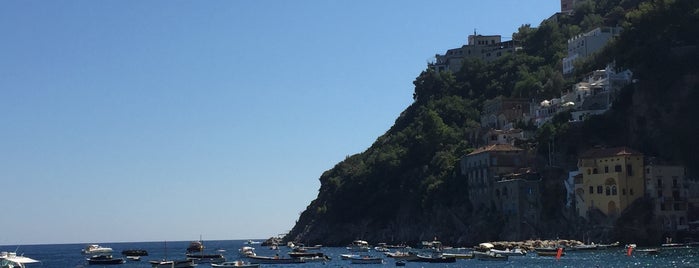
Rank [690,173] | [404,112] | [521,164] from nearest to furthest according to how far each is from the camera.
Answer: [690,173] < [521,164] < [404,112]

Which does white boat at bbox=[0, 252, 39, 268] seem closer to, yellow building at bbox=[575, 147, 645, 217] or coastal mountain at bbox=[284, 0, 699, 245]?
coastal mountain at bbox=[284, 0, 699, 245]

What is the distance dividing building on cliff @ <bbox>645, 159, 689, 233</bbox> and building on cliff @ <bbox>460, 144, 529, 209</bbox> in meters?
20.3

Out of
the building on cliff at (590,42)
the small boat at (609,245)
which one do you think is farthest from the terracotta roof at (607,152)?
the building on cliff at (590,42)

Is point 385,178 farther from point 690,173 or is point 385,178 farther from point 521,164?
point 690,173

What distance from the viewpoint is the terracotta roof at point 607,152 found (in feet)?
328

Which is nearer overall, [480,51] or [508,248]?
[508,248]

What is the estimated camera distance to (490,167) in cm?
11656

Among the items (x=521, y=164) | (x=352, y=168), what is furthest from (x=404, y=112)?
(x=521, y=164)

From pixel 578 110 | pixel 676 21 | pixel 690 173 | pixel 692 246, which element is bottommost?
pixel 692 246

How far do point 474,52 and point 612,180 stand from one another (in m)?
83.5

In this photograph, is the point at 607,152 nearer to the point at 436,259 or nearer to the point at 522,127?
the point at 436,259

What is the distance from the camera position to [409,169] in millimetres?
141125


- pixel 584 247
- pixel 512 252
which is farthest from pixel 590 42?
pixel 512 252

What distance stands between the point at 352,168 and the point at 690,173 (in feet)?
222
